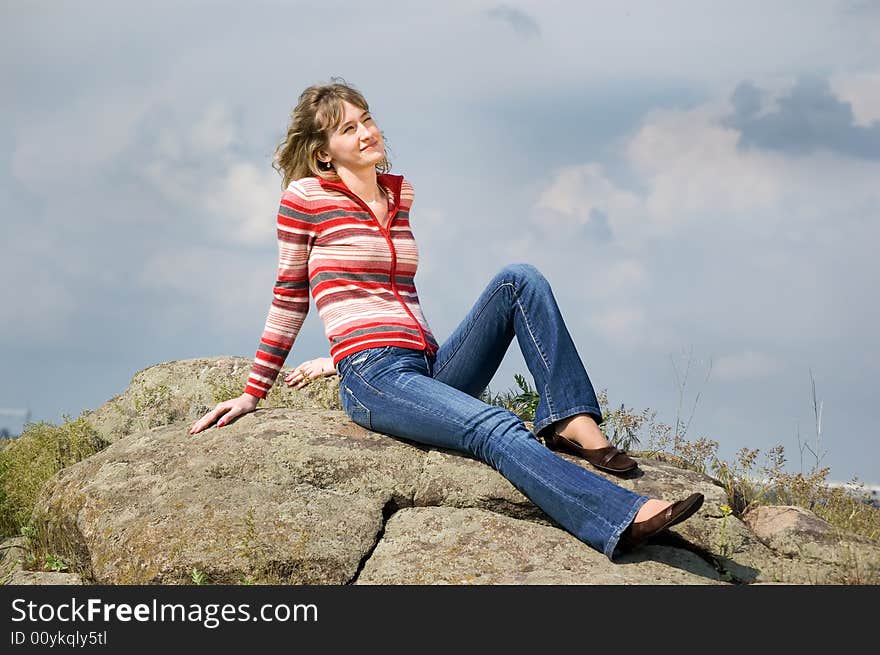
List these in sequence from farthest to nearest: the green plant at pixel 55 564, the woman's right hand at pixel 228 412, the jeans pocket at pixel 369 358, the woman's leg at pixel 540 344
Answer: the woman's right hand at pixel 228 412 → the green plant at pixel 55 564 → the jeans pocket at pixel 369 358 → the woman's leg at pixel 540 344

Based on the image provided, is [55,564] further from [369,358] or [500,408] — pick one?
[500,408]

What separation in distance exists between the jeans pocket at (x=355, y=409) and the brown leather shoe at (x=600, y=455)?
1.17m

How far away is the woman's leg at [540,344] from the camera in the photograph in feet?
18.2

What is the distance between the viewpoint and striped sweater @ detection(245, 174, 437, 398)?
5.84 meters

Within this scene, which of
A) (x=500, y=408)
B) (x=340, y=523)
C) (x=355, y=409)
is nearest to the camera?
(x=340, y=523)

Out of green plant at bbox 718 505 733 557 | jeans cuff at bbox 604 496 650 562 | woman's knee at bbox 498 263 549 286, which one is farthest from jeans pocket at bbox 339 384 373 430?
green plant at bbox 718 505 733 557

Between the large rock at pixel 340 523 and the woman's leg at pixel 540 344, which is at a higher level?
the woman's leg at pixel 540 344

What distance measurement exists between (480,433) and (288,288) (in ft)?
5.29

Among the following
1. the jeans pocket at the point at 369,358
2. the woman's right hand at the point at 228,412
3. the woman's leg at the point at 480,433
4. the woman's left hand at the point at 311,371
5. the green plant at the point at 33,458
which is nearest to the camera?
the woman's leg at the point at 480,433

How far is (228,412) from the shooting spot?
247 inches

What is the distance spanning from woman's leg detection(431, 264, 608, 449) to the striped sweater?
0.42 meters

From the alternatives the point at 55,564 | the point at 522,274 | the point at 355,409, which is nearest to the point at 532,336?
the point at 522,274

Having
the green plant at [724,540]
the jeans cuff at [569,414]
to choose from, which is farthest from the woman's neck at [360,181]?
the green plant at [724,540]

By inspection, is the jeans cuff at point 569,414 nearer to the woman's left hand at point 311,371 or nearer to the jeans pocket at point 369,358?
the jeans pocket at point 369,358
